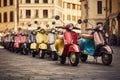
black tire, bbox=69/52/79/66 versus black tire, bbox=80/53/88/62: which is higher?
black tire, bbox=69/52/79/66

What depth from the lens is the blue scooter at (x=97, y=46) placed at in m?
15.5

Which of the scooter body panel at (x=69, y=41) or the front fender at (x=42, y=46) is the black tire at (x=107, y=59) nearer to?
the scooter body panel at (x=69, y=41)

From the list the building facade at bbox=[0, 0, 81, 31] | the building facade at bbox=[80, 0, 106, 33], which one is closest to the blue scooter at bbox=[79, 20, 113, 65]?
the building facade at bbox=[80, 0, 106, 33]

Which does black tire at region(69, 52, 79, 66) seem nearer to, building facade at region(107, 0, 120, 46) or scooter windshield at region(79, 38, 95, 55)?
scooter windshield at region(79, 38, 95, 55)

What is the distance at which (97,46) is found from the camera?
16.1 meters

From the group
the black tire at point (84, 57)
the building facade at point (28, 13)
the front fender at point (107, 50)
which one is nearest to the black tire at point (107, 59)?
the front fender at point (107, 50)

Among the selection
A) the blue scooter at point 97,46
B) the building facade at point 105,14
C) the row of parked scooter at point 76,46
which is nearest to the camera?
the row of parked scooter at point 76,46

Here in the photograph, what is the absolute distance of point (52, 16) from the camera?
7625 centimetres

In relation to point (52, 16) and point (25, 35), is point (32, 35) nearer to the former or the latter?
point (25, 35)

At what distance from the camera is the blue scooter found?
609 inches

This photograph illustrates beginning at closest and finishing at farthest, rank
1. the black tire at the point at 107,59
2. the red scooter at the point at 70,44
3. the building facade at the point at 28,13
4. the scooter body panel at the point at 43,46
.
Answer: the red scooter at the point at 70,44
the black tire at the point at 107,59
the scooter body panel at the point at 43,46
the building facade at the point at 28,13

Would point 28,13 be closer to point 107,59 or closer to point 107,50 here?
point 107,59

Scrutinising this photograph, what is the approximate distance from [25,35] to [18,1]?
5194 cm

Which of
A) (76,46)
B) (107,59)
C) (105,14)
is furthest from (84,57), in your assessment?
(105,14)
